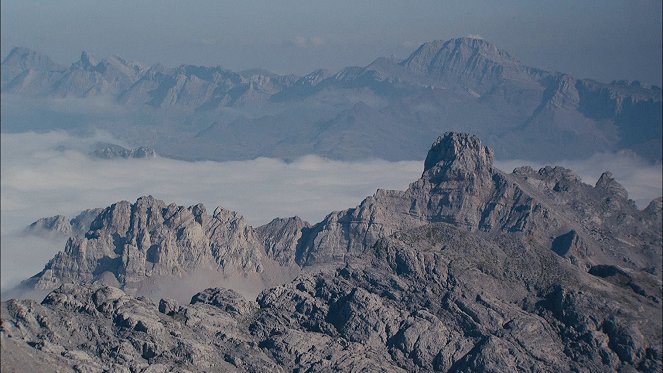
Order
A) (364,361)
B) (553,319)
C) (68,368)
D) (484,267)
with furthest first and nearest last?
1. (484,267)
2. (553,319)
3. (364,361)
4. (68,368)

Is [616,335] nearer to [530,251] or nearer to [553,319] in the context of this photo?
[553,319]

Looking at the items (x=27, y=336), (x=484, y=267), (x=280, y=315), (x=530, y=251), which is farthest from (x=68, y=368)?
(x=530, y=251)

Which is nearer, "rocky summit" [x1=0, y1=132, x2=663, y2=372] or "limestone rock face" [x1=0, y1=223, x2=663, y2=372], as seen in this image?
"rocky summit" [x1=0, y1=132, x2=663, y2=372]

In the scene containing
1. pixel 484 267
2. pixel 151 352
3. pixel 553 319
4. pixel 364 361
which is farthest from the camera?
pixel 484 267

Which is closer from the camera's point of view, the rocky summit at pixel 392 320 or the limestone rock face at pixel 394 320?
the rocky summit at pixel 392 320

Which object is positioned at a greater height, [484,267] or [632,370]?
[484,267]

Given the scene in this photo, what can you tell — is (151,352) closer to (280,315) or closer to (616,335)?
(280,315)

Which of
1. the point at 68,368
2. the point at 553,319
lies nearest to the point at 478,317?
the point at 553,319

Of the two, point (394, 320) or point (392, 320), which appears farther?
point (394, 320)

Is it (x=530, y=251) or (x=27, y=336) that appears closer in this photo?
(x=27, y=336)
